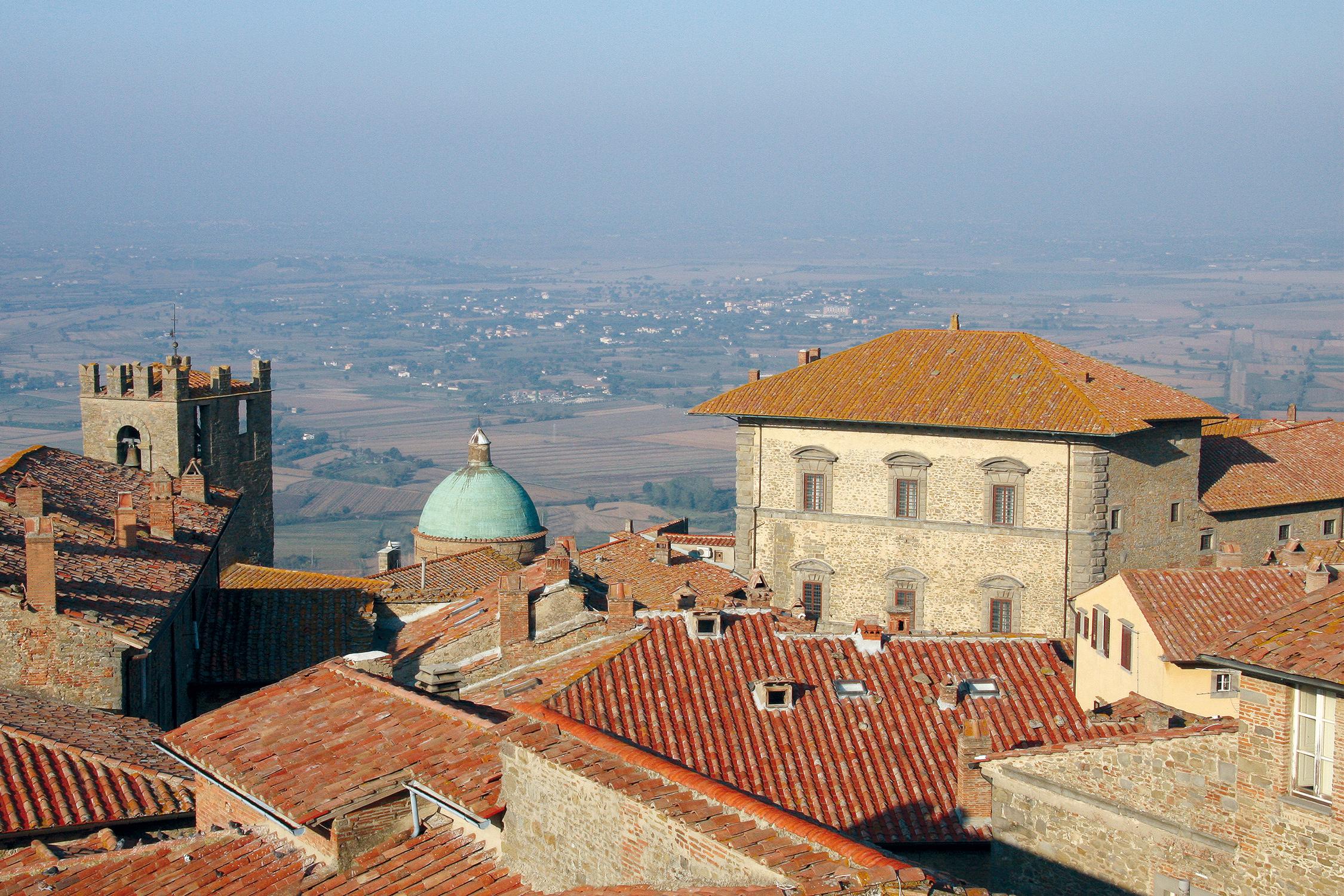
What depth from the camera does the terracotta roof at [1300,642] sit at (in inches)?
465

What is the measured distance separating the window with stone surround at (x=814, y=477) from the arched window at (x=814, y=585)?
3.86ft

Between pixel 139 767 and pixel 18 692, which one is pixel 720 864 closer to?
pixel 139 767

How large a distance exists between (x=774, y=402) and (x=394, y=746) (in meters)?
24.1

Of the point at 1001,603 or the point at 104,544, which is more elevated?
the point at 104,544

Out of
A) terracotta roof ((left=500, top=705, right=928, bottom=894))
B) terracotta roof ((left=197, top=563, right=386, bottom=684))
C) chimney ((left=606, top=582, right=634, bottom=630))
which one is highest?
terracotta roof ((left=500, top=705, right=928, bottom=894))

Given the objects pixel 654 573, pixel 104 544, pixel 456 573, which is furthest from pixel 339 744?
pixel 456 573

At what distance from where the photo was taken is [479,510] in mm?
47250

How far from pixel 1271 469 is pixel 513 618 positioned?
22.2 m

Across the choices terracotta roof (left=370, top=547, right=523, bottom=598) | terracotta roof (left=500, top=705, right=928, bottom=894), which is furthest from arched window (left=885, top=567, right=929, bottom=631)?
Answer: terracotta roof (left=500, top=705, right=928, bottom=894)

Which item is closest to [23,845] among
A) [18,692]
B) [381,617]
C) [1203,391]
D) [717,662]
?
[18,692]

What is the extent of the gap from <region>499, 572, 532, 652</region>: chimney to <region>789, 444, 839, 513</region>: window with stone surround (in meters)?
12.6

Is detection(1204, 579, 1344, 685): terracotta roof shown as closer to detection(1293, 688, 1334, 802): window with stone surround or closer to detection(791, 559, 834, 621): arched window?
detection(1293, 688, 1334, 802): window with stone surround

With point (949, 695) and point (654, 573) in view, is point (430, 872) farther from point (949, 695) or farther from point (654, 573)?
point (654, 573)

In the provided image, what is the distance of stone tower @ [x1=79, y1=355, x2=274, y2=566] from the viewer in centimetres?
4731
